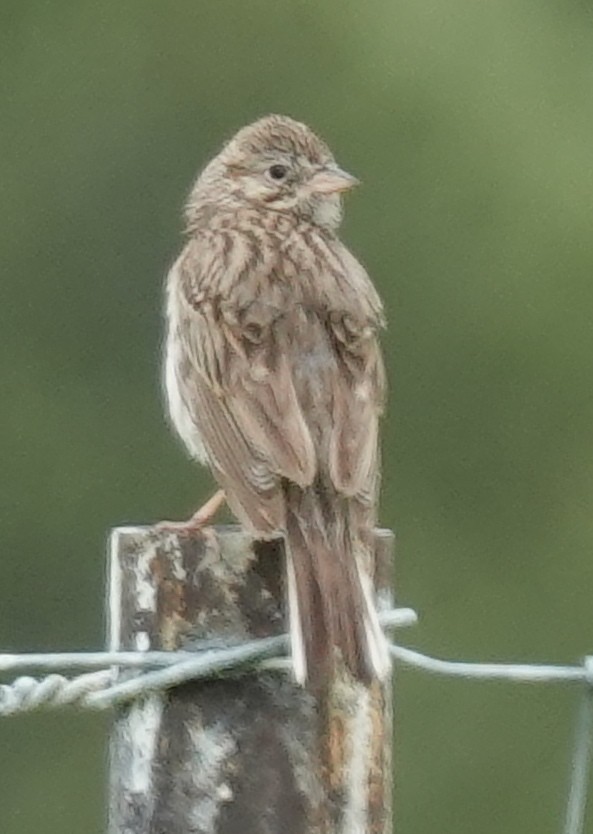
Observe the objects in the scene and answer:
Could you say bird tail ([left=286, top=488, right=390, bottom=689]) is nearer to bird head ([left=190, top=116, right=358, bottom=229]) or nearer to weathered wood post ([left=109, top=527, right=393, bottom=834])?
weathered wood post ([left=109, top=527, right=393, bottom=834])

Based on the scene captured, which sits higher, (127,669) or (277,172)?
(277,172)

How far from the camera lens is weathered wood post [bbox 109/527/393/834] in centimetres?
488

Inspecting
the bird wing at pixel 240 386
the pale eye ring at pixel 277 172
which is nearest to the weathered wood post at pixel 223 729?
the bird wing at pixel 240 386

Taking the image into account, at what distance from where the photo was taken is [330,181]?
7.31 meters

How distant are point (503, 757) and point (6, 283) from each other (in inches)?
153

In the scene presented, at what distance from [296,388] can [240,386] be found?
0.39ft

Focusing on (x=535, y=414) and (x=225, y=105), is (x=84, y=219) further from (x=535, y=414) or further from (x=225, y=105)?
(x=535, y=414)

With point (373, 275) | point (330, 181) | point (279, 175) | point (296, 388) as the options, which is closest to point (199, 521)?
point (296, 388)

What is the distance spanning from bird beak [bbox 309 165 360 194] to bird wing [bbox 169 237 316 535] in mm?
485

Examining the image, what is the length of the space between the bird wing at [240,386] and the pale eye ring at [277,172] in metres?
0.61

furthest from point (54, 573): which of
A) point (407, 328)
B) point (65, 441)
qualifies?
point (407, 328)

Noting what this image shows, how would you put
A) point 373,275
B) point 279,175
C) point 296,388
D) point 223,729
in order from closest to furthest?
point 223,729
point 296,388
point 279,175
point 373,275

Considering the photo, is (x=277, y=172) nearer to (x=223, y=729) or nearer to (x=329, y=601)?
(x=329, y=601)

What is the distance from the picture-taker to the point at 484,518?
1994 cm
